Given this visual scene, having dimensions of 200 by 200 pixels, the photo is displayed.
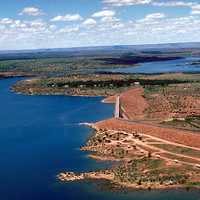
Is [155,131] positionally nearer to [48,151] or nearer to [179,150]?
[179,150]

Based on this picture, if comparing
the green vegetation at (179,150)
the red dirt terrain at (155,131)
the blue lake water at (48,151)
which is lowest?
the blue lake water at (48,151)

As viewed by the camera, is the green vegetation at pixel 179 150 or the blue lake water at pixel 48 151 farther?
the green vegetation at pixel 179 150

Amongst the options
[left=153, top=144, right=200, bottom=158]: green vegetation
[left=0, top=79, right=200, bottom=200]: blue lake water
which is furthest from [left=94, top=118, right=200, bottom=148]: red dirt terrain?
[left=0, top=79, right=200, bottom=200]: blue lake water

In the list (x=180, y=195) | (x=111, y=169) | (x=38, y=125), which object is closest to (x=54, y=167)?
(x=111, y=169)

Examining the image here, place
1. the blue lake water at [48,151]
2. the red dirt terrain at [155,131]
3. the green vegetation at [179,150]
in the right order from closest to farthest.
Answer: the blue lake water at [48,151] → the green vegetation at [179,150] → the red dirt terrain at [155,131]

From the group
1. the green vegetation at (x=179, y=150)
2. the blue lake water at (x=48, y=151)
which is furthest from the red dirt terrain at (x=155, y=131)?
the blue lake water at (x=48, y=151)

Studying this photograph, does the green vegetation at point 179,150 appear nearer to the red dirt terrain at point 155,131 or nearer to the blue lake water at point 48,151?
the red dirt terrain at point 155,131

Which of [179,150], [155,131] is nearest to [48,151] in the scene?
[155,131]

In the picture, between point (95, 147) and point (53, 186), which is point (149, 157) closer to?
point (95, 147)

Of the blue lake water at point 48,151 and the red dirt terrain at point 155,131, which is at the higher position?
the red dirt terrain at point 155,131

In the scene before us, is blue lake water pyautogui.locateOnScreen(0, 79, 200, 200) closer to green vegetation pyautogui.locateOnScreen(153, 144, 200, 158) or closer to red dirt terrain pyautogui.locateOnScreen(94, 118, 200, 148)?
red dirt terrain pyautogui.locateOnScreen(94, 118, 200, 148)
